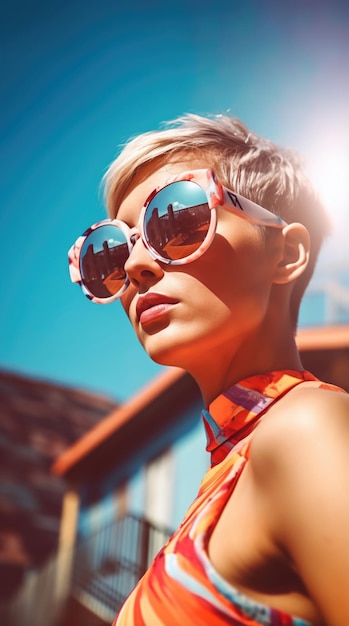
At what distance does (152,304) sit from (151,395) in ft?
25.5

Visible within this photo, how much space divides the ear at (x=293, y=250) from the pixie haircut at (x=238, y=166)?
0.33 ft

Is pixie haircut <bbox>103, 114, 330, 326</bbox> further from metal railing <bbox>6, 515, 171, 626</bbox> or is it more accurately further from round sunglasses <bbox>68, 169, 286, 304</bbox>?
metal railing <bbox>6, 515, 171, 626</bbox>

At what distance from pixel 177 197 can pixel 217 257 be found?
14 centimetres

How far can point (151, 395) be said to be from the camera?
897cm

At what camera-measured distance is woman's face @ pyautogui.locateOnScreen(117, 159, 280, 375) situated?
121 cm

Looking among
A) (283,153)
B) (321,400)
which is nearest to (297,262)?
(283,153)

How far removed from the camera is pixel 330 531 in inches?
31.4

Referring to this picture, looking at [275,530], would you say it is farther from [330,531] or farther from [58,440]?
[58,440]

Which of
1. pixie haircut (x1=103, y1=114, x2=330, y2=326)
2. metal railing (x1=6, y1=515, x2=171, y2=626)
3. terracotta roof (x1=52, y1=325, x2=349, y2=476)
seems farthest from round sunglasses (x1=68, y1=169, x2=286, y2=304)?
metal railing (x1=6, y1=515, x2=171, y2=626)

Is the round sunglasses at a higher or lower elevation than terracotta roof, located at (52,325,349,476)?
higher

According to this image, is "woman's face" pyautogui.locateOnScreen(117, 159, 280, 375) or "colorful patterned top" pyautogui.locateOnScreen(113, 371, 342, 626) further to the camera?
"woman's face" pyautogui.locateOnScreen(117, 159, 280, 375)

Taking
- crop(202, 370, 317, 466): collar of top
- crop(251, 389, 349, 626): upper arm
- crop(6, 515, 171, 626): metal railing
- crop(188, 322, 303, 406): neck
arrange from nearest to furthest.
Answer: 1. crop(251, 389, 349, 626): upper arm
2. crop(202, 370, 317, 466): collar of top
3. crop(188, 322, 303, 406): neck
4. crop(6, 515, 171, 626): metal railing

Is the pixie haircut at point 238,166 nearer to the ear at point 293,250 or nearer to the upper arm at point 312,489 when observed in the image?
the ear at point 293,250

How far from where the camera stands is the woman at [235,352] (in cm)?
84
